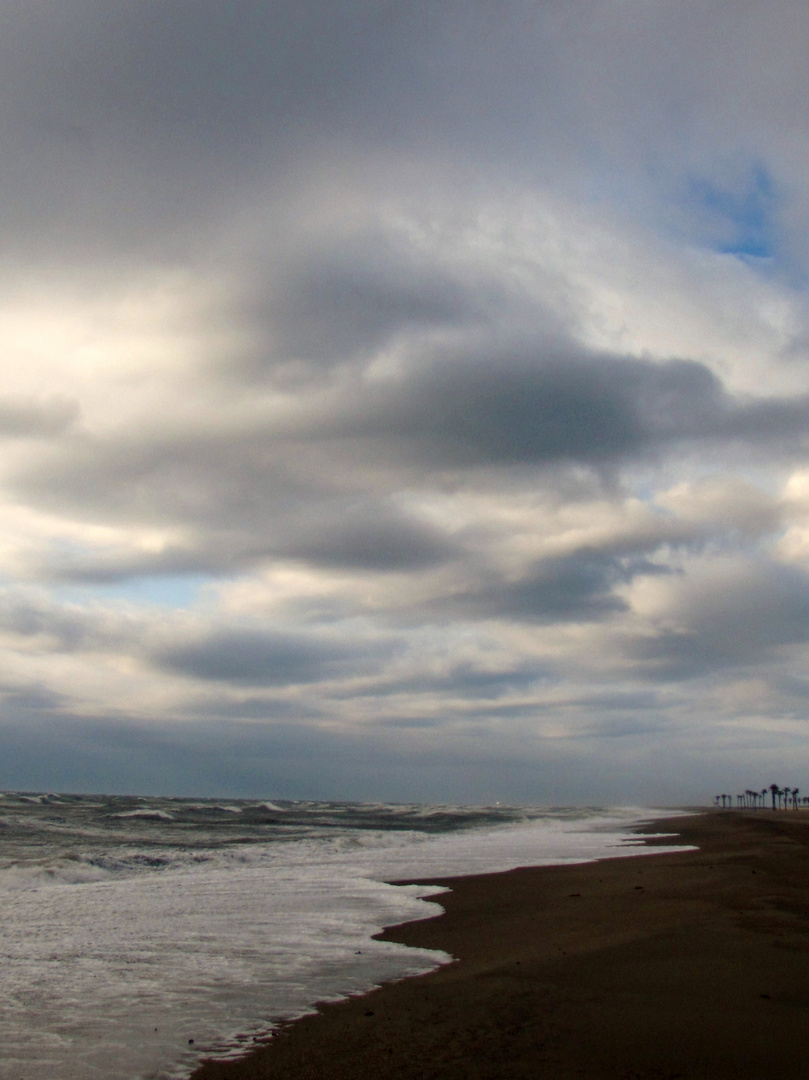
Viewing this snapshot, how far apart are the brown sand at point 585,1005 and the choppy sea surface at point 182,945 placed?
64 cm

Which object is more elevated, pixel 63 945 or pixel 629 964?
pixel 629 964

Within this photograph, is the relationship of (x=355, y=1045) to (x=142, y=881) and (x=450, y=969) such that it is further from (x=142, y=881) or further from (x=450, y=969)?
(x=142, y=881)

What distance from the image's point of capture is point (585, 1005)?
23.9 ft

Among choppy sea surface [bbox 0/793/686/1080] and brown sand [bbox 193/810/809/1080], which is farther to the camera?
choppy sea surface [bbox 0/793/686/1080]

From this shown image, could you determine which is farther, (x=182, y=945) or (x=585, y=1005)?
(x=182, y=945)

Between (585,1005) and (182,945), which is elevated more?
(585,1005)

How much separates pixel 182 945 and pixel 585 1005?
5.85 metres

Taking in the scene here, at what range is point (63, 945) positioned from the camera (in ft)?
36.7

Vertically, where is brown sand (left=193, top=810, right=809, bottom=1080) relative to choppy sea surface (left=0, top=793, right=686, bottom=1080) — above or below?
above

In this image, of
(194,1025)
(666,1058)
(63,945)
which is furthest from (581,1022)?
(63,945)

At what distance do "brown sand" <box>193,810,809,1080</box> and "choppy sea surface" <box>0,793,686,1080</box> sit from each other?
64 cm

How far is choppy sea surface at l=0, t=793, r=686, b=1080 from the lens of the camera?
6727 mm

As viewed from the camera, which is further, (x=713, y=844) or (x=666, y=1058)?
(x=713, y=844)

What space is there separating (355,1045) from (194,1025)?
1612 mm
